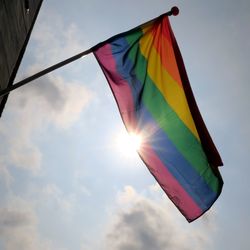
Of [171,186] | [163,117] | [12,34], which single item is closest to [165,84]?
[163,117]

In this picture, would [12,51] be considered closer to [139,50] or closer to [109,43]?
[109,43]

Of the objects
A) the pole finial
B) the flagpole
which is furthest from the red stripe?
the pole finial

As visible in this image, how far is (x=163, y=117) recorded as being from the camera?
7469mm

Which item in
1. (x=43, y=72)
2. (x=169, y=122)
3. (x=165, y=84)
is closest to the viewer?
(x=43, y=72)

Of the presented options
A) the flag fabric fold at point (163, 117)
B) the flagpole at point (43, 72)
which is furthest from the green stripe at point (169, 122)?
the flagpole at point (43, 72)

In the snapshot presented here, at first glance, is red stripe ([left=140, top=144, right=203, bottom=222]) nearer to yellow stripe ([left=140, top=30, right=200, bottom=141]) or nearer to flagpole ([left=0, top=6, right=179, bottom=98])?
yellow stripe ([left=140, top=30, right=200, bottom=141])

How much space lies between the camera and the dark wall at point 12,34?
684cm

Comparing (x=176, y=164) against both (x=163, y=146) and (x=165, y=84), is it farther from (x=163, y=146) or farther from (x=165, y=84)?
(x=165, y=84)

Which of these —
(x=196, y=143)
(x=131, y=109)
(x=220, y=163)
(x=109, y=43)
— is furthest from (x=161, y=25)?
(x=220, y=163)

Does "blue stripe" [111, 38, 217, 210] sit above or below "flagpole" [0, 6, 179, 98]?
below

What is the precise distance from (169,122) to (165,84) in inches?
32.1

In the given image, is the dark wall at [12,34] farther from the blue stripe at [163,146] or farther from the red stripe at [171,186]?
the red stripe at [171,186]

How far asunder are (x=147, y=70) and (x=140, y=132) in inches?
52.9

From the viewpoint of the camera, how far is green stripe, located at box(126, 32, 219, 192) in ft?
23.9
